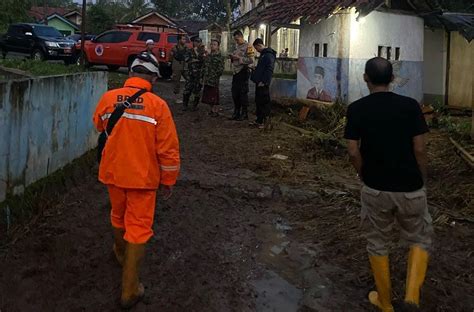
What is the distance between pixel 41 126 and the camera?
513 cm

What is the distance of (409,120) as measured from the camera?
3.22 meters

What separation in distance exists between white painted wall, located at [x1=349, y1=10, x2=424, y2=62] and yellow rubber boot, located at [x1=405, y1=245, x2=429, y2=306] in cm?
839

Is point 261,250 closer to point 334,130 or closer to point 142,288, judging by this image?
point 142,288

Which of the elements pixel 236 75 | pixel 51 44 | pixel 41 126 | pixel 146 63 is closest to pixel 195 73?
pixel 236 75

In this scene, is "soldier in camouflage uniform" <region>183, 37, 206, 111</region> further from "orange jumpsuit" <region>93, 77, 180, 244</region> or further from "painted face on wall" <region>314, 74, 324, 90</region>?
"orange jumpsuit" <region>93, 77, 180, 244</region>

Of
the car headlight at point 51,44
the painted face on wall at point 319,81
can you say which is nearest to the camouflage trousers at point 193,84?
the painted face on wall at point 319,81

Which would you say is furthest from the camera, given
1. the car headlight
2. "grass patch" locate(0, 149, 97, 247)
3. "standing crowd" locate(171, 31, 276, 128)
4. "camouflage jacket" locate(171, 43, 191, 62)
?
the car headlight

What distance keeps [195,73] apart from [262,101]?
7.19 feet

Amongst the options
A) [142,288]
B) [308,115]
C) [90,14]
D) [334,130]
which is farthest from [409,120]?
[90,14]

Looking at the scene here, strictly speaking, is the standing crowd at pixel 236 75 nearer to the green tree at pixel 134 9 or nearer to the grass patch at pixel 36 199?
the grass patch at pixel 36 199

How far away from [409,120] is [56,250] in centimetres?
296

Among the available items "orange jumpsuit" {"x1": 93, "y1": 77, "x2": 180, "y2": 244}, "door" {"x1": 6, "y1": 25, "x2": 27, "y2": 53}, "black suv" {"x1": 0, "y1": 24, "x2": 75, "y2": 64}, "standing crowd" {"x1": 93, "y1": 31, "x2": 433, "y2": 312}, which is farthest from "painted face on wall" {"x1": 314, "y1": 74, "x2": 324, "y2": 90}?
"door" {"x1": 6, "y1": 25, "x2": 27, "y2": 53}

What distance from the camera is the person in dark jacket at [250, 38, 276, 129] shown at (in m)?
9.59

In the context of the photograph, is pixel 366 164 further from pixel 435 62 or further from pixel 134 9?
pixel 134 9
